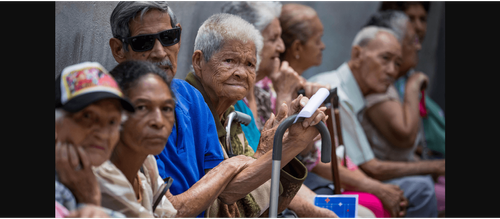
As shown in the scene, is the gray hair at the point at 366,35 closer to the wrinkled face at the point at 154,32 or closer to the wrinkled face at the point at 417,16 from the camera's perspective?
the wrinkled face at the point at 417,16

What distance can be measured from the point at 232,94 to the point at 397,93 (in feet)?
8.64

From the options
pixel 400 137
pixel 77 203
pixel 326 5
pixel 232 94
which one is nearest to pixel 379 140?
pixel 400 137

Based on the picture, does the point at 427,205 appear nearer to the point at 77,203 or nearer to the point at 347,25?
the point at 347,25

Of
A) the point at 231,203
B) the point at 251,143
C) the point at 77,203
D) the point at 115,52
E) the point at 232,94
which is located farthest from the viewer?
the point at 251,143

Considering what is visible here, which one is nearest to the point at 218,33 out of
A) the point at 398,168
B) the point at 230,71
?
the point at 230,71

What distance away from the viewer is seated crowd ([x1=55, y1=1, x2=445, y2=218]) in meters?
1.07

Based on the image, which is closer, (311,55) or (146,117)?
(146,117)

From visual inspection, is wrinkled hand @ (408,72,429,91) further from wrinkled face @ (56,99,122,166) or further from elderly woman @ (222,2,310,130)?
wrinkled face @ (56,99,122,166)

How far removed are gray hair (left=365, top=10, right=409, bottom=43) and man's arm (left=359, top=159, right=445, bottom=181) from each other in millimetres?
1025

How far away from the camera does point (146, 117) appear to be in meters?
1.12

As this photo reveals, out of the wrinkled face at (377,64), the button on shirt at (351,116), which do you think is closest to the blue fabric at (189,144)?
the button on shirt at (351,116)

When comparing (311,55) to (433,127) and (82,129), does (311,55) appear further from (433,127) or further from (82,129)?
(82,129)

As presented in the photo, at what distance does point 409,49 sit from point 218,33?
2899 millimetres

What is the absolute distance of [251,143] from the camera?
2115 millimetres
